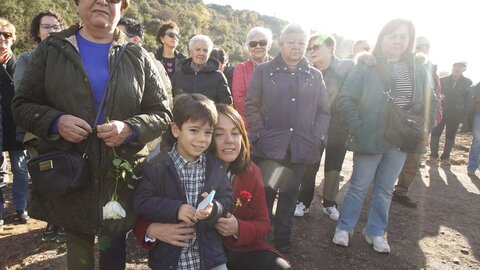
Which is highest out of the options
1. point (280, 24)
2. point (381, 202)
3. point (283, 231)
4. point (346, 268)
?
point (280, 24)

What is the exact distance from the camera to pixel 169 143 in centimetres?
243

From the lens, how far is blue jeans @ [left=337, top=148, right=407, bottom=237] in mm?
3568

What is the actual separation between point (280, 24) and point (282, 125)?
105 metres

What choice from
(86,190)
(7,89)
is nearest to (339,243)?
(86,190)

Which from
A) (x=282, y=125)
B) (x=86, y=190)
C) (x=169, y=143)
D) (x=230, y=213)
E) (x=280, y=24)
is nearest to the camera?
(x=86, y=190)

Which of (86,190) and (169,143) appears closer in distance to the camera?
(86,190)

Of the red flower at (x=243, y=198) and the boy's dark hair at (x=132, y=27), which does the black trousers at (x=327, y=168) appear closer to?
the red flower at (x=243, y=198)

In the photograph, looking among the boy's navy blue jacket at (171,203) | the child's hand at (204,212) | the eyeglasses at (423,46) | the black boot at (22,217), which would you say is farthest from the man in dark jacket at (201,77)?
the eyeglasses at (423,46)

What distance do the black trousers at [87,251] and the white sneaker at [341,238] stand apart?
252 cm

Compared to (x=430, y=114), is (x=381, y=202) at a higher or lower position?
lower

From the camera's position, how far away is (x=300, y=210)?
456 centimetres

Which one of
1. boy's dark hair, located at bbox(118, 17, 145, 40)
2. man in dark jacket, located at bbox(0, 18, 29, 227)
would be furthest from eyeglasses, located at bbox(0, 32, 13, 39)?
boy's dark hair, located at bbox(118, 17, 145, 40)

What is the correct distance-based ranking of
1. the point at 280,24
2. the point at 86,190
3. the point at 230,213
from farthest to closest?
the point at 280,24
the point at 230,213
the point at 86,190

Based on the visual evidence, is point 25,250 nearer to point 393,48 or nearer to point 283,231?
point 283,231
